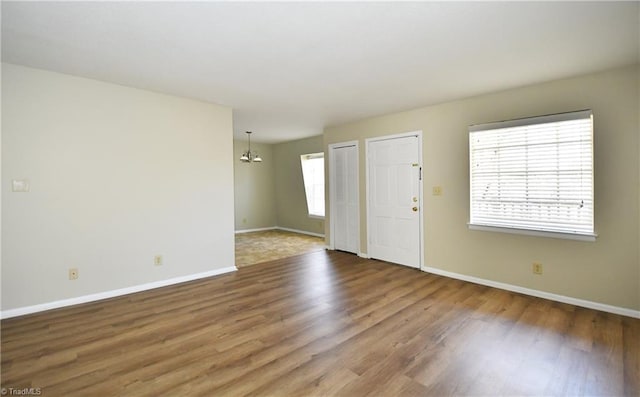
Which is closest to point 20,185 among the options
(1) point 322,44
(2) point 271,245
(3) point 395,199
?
(1) point 322,44

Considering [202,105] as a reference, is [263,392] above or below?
below

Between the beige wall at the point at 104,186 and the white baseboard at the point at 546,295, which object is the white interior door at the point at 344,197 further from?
the beige wall at the point at 104,186

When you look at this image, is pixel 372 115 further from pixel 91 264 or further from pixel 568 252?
pixel 91 264

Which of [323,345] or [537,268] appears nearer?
[323,345]

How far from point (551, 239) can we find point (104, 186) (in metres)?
5.07

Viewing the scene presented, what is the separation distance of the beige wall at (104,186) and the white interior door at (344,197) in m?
2.18

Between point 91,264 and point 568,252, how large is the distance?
17.2 feet

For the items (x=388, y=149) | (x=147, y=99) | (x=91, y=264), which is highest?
(x=147, y=99)

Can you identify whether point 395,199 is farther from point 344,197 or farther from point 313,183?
point 313,183

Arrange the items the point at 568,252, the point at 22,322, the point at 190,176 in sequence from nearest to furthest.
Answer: the point at 22,322 → the point at 568,252 → the point at 190,176

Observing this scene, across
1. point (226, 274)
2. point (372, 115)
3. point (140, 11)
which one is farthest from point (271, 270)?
point (140, 11)

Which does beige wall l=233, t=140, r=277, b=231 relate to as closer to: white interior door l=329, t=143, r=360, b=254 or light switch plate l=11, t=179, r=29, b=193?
white interior door l=329, t=143, r=360, b=254

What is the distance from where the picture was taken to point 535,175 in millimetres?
3365

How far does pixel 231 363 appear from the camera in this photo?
2.13 metres
